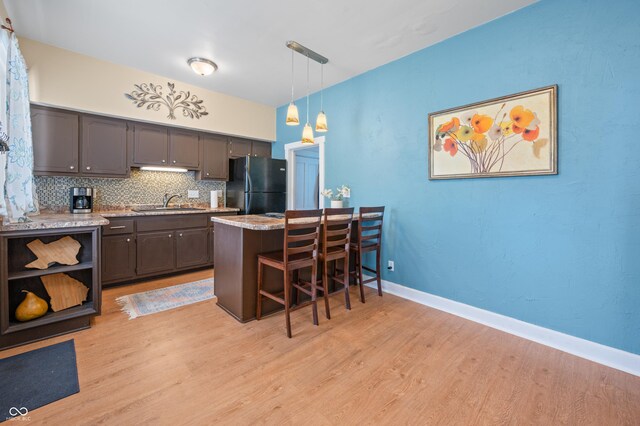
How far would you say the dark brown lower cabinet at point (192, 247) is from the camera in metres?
3.80

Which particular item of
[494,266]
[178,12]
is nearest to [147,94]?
[178,12]

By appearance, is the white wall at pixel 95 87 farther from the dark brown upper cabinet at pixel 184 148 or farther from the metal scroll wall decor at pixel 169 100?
the dark brown upper cabinet at pixel 184 148

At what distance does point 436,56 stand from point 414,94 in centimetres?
40

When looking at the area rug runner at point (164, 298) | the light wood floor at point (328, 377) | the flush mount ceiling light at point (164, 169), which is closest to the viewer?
the light wood floor at point (328, 377)

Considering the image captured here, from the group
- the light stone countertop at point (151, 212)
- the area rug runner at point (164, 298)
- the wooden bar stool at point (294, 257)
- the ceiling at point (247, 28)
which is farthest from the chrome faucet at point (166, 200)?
the wooden bar stool at point (294, 257)

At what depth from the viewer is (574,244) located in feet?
6.84

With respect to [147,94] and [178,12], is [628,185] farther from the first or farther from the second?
[147,94]

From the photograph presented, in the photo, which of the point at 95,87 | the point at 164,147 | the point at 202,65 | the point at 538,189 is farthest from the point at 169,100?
the point at 538,189

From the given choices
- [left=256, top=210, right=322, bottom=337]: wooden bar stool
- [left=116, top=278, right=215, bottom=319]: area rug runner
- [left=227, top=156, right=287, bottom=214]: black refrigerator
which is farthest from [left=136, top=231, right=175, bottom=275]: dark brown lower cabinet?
[left=256, top=210, right=322, bottom=337]: wooden bar stool

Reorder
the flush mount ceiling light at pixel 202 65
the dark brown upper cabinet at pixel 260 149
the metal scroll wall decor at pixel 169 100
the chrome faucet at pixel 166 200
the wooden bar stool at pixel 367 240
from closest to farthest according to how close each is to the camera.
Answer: the wooden bar stool at pixel 367 240
the flush mount ceiling light at pixel 202 65
the metal scroll wall decor at pixel 169 100
the chrome faucet at pixel 166 200
the dark brown upper cabinet at pixel 260 149

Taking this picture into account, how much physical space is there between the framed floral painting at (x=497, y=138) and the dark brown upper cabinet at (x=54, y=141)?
414 centimetres

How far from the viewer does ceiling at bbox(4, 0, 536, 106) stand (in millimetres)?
2334

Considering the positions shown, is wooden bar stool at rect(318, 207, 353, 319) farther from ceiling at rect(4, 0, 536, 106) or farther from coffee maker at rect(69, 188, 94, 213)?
coffee maker at rect(69, 188, 94, 213)

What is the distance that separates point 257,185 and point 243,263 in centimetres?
216
